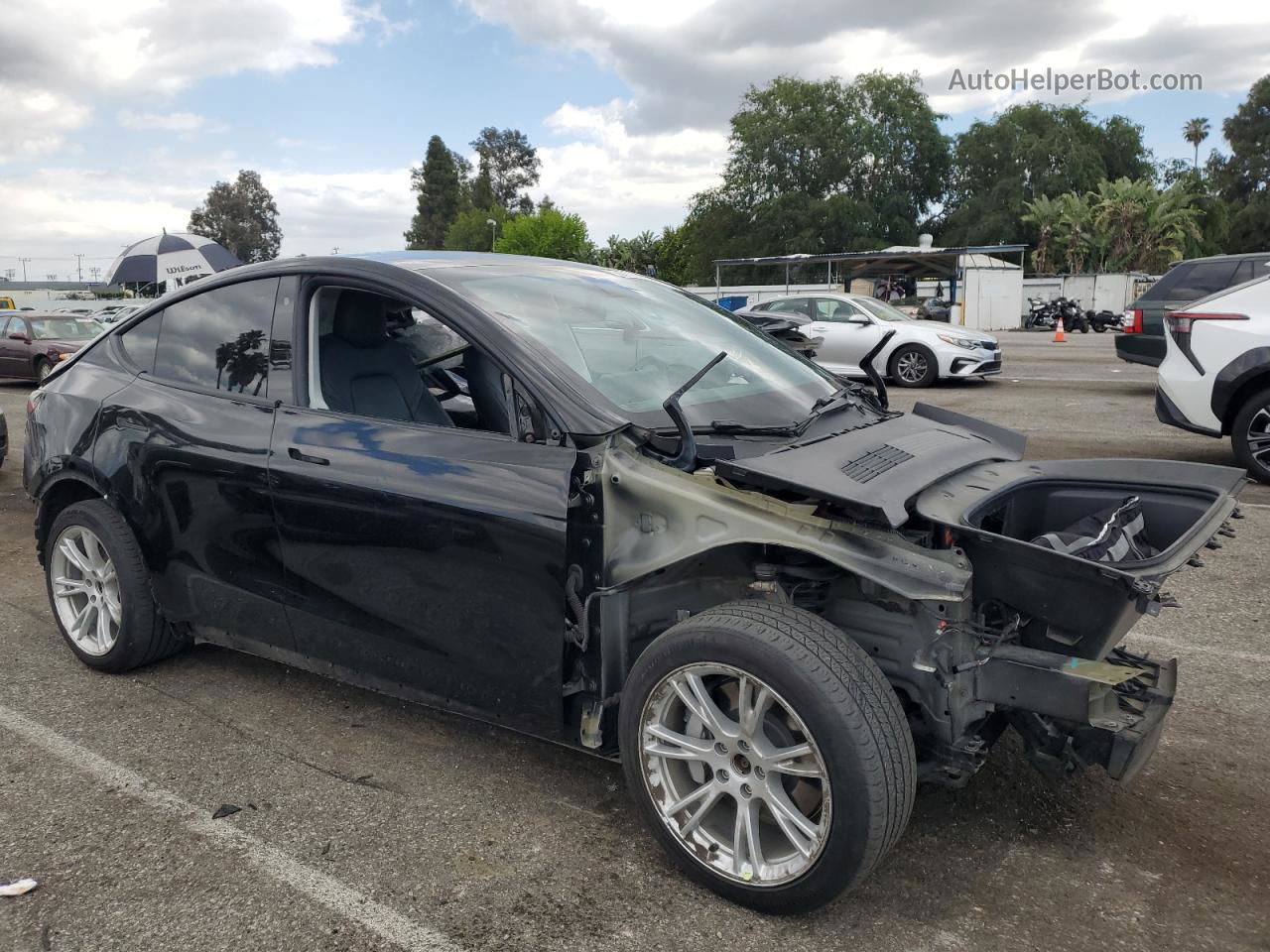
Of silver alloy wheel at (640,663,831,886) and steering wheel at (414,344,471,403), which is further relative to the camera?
steering wheel at (414,344,471,403)

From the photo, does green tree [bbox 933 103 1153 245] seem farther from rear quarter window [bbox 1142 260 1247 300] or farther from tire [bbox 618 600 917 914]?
tire [bbox 618 600 917 914]

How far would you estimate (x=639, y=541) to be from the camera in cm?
277

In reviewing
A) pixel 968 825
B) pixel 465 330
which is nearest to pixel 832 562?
pixel 968 825

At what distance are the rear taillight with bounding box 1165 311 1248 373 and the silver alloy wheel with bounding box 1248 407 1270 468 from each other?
1.59ft

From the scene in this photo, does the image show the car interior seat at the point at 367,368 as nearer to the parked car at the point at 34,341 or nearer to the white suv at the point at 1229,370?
the white suv at the point at 1229,370

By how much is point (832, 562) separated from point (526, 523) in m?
0.83

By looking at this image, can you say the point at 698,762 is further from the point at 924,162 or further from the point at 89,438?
the point at 924,162

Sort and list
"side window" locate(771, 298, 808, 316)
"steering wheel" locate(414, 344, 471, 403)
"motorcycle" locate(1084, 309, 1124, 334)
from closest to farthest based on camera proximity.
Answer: "steering wheel" locate(414, 344, 471, 403) < "side window" locate(771, 298, 808, 316) < "motorcycle" locate(1084, 309, 1124, 334)

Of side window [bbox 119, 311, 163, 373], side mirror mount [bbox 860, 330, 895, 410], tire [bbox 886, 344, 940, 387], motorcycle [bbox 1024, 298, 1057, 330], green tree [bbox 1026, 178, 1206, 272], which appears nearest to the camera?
side mirror mount [bbox 860, 330, 895, 410]

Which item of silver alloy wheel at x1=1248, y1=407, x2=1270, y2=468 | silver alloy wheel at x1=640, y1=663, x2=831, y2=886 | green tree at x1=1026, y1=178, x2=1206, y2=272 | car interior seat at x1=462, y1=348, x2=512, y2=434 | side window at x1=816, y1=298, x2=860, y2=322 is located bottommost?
silver alloy wheel at x1=640, y1=663, x2=831, y2=886

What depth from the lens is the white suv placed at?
23.7 ft

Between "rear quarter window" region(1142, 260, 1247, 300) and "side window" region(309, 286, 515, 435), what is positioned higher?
"rear quarter window" region(1142, 260, 1247, 300)

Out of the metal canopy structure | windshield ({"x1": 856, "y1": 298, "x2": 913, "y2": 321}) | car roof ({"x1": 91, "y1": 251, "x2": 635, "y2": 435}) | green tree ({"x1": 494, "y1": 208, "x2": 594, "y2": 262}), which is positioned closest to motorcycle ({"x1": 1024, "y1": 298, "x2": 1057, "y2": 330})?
the metal canopy structure

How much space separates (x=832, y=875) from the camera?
2.41m
